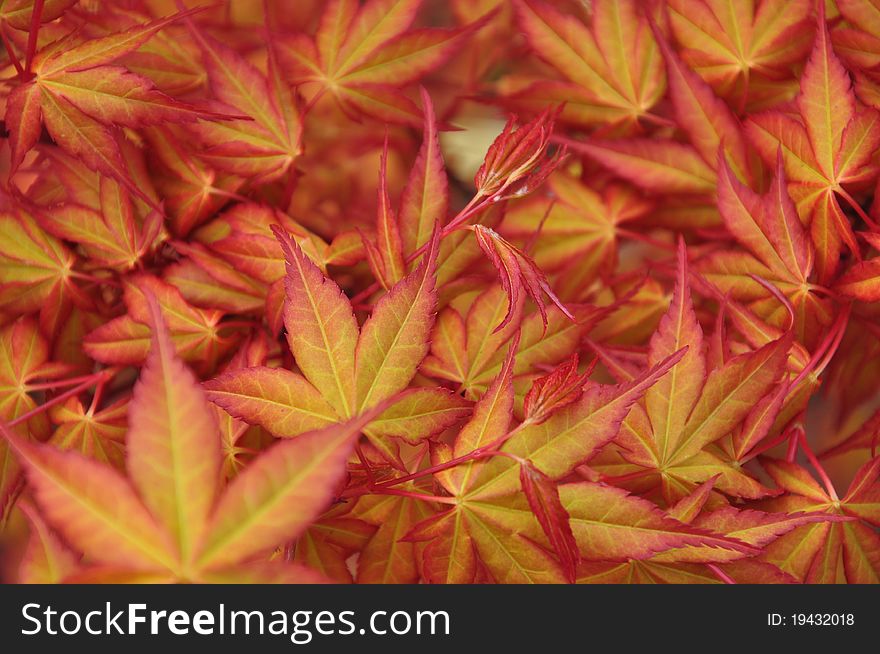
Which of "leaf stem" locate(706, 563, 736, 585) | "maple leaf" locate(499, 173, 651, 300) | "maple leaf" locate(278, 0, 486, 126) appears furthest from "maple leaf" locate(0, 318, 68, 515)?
"leaf stem" locate(706, 563, 736, 585)

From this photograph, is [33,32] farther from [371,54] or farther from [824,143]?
[824,143]

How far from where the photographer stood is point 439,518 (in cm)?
54

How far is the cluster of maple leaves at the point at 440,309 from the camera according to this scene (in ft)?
1.57

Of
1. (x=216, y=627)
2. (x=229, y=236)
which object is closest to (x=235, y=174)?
(x=229, y=236)

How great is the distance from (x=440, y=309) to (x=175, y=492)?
11.9 inches

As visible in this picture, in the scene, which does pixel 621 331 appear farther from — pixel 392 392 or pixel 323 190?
pixel 323 190

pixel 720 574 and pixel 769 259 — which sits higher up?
pixel 769 259

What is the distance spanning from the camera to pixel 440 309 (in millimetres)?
645

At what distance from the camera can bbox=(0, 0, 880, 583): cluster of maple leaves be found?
1.57ft

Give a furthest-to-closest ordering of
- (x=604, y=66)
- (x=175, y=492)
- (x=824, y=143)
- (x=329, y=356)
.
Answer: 1. (x=604, y=66)
2. (x=824, y=143)
3. (x=329, y=356)
4. (x=175, y=492)

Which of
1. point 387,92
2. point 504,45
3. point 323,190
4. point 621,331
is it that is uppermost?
point 504,45

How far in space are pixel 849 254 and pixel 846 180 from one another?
0.25ft

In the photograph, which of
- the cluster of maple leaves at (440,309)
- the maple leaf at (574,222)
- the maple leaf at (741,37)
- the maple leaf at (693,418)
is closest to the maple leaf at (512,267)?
the cluster of maple leaves at (440,309)

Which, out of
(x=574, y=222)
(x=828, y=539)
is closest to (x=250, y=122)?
(x=574, y=222)
